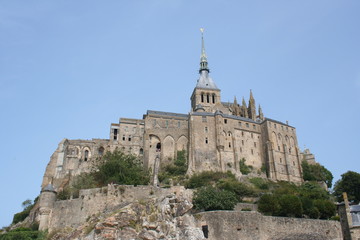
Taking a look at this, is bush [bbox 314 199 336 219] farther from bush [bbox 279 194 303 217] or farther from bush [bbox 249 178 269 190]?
bush [bbox 249 178 269 190]

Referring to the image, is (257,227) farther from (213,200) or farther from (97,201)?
(97,201)

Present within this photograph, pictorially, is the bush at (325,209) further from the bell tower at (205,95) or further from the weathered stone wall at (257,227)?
the bell tower at (205,95)

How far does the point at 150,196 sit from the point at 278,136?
39654mm

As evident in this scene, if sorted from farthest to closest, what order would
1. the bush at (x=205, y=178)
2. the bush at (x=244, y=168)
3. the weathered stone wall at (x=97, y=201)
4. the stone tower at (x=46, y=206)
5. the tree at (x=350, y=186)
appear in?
the bush at (x=244, y=168), the tree at (x=350, y=186), the bush at (x=205, y=178), the stone tower at (x=46, y=206), the weathered stone wall at (x=97, y=201)

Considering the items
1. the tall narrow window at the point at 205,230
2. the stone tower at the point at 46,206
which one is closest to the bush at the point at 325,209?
the tall narrow window at the point at 205,230

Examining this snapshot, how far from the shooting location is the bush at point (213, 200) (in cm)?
3791

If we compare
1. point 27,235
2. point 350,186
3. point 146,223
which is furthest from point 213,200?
point 350,186

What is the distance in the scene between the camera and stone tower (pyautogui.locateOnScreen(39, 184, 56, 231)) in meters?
41.0

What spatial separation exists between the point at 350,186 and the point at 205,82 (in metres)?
43.1

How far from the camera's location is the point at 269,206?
40.4 metres

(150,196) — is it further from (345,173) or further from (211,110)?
(211,110)

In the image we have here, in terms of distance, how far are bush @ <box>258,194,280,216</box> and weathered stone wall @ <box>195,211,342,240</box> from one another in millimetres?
3765

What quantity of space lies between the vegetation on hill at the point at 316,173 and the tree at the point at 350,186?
1196 centimetres

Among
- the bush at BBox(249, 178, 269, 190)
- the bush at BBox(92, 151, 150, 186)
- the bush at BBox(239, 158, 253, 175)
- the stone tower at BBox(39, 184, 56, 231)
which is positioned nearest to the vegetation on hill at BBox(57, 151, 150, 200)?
the bush at BBox(92, 151, 150, 186)
